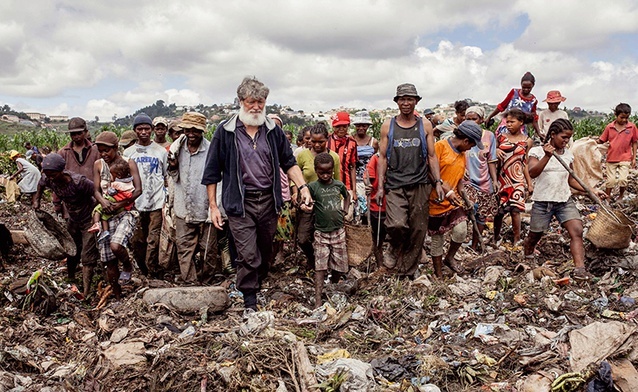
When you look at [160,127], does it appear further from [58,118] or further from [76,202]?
[58,118]

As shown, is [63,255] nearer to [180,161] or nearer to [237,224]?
[180,161]

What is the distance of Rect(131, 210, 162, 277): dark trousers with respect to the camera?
6023 millimetres

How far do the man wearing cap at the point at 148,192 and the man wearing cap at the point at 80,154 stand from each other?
398 millimetres

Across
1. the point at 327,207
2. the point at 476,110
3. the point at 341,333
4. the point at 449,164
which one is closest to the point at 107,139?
the point at 327,207

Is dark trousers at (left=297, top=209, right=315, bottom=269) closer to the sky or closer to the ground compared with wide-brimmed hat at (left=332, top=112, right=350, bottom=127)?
closer to the ground

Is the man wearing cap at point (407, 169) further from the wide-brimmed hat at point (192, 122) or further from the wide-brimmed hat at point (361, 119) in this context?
the wide-brimmed hat at point (192, 122)

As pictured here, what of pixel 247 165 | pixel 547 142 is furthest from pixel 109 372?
pixel 547 142

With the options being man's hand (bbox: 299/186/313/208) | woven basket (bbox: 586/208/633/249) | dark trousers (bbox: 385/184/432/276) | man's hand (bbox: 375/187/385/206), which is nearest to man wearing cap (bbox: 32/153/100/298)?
man's hand (bbox: 299/186/313/208)

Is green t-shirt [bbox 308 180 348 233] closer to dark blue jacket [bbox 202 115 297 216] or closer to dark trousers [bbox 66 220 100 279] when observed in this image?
dark blue jacket [bbox 202 115 297 216]

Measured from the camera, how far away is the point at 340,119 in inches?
243

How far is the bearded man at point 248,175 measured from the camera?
4535mm

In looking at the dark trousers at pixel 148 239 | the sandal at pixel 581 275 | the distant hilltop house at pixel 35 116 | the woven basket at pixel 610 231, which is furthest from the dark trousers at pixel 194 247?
the distant hilltop house at pixel 35 116

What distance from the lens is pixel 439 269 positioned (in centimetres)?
558

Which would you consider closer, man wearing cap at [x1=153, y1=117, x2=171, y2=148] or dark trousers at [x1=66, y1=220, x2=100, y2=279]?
dark trousers at [x1=66, y1=220, x2=100, y2=279]
